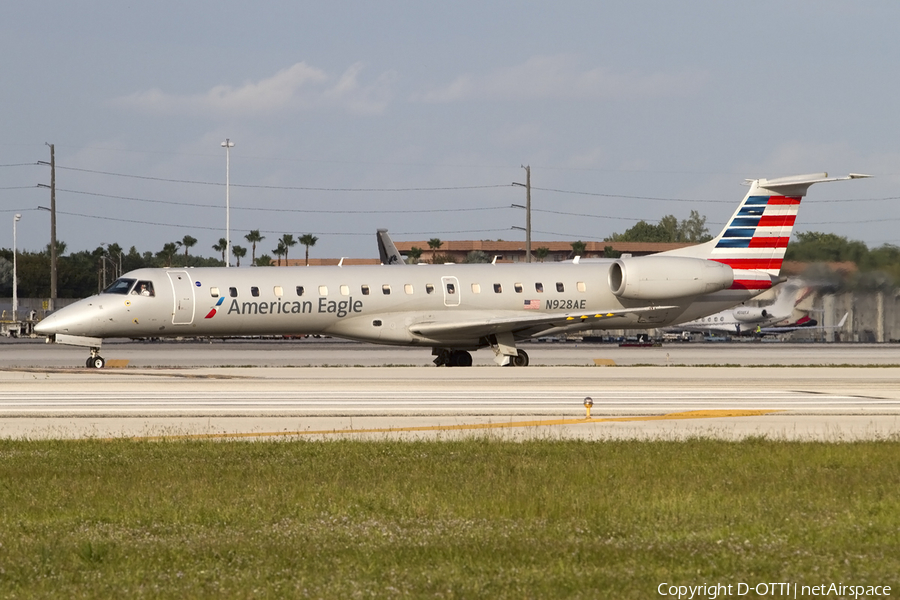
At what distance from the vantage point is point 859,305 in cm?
4372

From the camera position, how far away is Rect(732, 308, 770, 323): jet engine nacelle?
247 feet

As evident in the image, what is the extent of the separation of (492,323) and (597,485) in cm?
2368

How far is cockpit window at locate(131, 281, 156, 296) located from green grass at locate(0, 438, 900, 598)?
19892 mm

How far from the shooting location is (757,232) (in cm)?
3856

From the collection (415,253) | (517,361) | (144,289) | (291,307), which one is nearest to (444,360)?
(517,361)

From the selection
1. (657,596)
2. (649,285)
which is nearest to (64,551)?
(657,596)

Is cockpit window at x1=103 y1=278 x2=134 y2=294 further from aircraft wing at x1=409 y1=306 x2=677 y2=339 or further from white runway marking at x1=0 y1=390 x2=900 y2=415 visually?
white runway marking at x1=0 y1=390 x2=900 y2=415

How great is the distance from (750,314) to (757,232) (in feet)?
130

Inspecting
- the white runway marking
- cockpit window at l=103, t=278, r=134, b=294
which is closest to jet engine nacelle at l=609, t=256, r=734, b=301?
the white runway marking

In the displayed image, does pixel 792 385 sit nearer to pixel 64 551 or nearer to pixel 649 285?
pixel 649 285

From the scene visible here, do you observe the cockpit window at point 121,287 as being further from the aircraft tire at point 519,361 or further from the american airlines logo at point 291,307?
the aircraft tire at point 519,361

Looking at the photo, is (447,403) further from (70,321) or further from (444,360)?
(70,321)

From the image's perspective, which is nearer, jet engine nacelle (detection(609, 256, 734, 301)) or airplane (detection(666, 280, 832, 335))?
jet engine nacelle (detection(609, 256, 734, 301))

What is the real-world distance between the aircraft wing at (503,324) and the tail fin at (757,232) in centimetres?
496
